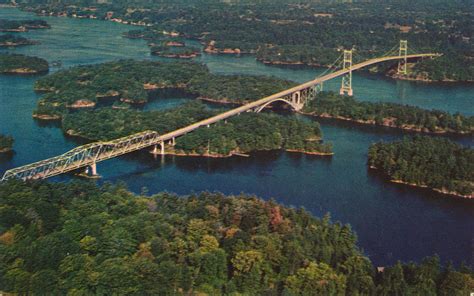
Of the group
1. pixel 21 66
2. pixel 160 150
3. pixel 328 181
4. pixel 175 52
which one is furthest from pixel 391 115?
pixel 21 66

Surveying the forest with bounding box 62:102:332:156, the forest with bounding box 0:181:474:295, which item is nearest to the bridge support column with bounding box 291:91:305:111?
the forest with bounding box 62:102:332:156

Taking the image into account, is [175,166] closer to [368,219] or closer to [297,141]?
[297,141]

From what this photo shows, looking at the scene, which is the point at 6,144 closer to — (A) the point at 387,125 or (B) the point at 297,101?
(B) the point at 297,101

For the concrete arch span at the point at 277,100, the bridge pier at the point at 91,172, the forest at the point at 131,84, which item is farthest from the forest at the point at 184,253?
the forest at the point at 131,84

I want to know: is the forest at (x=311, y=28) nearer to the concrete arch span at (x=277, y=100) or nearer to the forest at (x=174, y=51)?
the forest at (x=174, y=51)

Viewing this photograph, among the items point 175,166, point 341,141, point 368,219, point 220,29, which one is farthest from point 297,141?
point 220,29
